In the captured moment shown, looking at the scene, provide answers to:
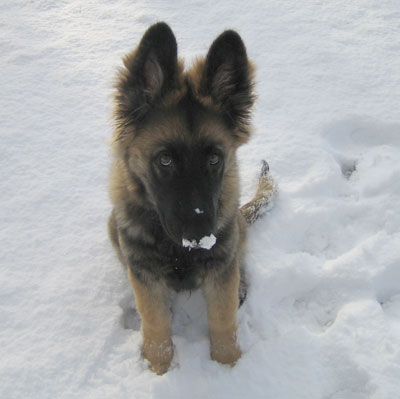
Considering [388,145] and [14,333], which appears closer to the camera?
[14,333]

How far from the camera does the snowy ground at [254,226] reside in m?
2.61

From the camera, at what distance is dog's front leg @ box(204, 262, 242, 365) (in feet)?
8.32

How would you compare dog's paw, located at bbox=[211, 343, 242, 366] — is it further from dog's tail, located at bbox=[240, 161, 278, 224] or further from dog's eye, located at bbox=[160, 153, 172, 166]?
dog's eye, located at bbox=[160, 153, 172, 166]

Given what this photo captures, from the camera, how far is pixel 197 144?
2.10 meters

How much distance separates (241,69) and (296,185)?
189cm

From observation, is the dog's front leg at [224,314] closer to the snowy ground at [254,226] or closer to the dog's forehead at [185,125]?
the snowy ground at [254,226]

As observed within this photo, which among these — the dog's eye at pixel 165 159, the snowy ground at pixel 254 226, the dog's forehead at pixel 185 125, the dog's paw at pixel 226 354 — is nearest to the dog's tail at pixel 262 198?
the snowy ground at pixel 254 226

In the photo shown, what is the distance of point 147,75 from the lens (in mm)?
2154

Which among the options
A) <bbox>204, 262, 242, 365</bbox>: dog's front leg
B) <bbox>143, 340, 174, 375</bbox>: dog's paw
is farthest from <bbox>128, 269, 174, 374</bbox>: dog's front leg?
<bbox>204, 262, 242, 365</bbox>: dog's front leg

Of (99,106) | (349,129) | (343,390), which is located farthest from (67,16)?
(343,390)

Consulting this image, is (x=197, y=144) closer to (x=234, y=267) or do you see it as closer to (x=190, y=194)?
(x=190, y=194)

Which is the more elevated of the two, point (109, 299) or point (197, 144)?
point (197, 144)

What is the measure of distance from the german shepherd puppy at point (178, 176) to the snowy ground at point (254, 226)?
23 cm

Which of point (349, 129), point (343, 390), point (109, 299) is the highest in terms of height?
point (349, 129)
